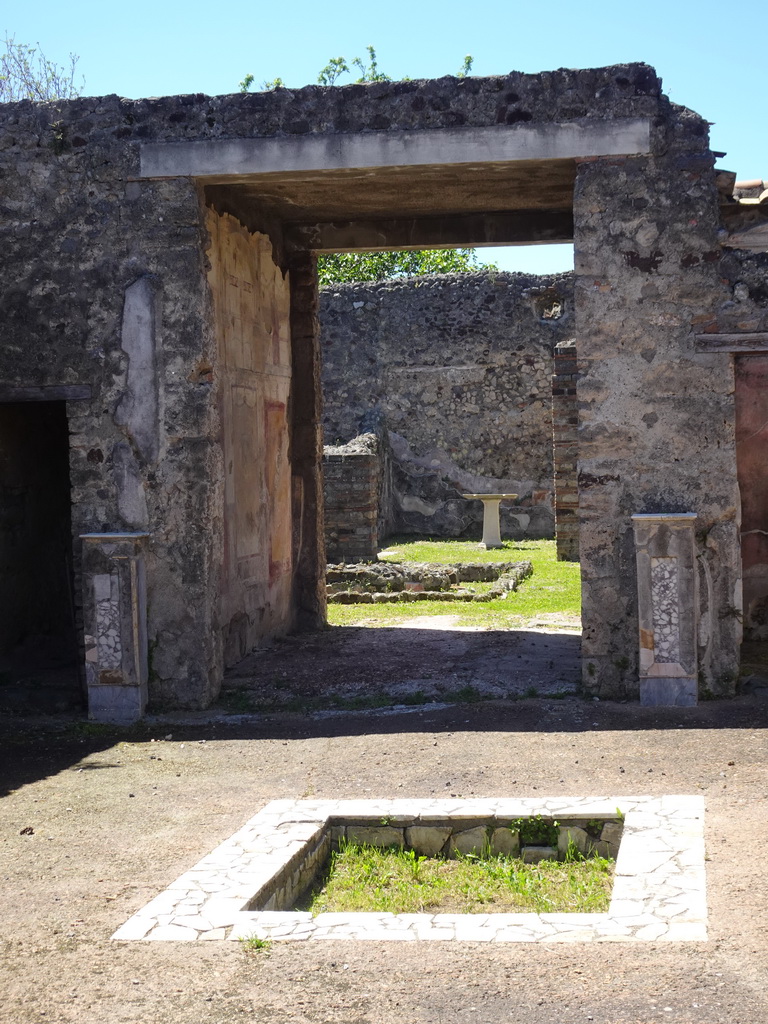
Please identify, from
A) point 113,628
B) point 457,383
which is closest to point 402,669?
point 113,628

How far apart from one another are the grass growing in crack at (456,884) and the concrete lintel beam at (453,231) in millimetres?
5177

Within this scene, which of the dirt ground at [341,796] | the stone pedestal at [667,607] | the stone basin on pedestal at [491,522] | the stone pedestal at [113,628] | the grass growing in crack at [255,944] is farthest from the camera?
the stone basin on pedestal at [491,522]

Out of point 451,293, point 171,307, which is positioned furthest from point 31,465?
point 451,293

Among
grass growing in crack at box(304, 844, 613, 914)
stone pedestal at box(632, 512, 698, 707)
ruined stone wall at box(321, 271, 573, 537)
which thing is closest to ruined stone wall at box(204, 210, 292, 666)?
stone pedestal at box(632, 512, 698, 707)

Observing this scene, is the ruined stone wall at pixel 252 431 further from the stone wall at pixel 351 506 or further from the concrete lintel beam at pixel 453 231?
the stone wall at pixel 351 506

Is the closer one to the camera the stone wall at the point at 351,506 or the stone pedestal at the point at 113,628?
the stone pedestal at the point at 113,628

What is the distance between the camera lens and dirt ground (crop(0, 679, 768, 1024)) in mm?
3033

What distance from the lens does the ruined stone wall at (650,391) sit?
21.3ft

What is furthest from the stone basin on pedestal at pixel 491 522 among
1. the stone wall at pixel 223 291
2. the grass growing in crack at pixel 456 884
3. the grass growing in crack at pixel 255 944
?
the grass growing in crack at pixel 255 944

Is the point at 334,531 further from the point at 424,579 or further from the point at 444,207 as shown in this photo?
the point at 444,207

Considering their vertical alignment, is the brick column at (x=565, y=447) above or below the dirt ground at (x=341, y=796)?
above

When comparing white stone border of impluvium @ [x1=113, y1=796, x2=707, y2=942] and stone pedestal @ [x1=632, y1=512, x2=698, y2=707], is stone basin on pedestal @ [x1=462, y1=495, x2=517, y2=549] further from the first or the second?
white stone border of impluvium @ [x1=113, y1=796, x2=707, y2=942]

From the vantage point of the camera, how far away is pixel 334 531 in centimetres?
1373

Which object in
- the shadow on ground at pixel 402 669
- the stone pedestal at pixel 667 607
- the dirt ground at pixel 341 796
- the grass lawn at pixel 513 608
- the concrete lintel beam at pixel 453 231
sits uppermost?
the concrete lintel beam at pixel 453 231
